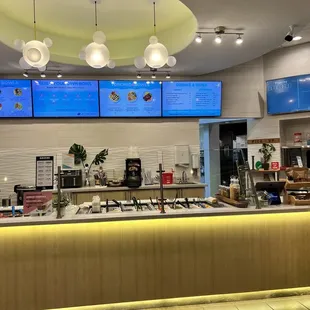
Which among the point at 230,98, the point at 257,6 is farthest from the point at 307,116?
the point at 257,6

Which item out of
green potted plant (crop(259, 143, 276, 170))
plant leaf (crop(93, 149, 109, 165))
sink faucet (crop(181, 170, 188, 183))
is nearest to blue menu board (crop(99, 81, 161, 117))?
plant leaf (crop(93, 149, 109, 165))

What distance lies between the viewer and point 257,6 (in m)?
3.46

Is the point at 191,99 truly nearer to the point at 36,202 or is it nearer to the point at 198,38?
the point at 198,38

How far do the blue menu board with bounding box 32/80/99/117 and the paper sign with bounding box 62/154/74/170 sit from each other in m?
0.77

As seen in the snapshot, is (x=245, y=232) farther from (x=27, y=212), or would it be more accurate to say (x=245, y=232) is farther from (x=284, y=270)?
(x=27, y=212)

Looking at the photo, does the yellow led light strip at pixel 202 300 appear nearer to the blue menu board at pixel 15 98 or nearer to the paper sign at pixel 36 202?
the paper sign at pixel 36 202

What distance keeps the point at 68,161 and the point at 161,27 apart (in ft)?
9.02

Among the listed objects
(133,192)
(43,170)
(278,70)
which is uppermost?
(278,70)

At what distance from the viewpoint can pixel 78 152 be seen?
19.0 ft

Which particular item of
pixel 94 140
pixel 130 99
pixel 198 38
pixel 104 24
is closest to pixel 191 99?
pixel 130 99

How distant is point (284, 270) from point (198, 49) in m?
3.27

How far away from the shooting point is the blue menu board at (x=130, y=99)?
5.90 meters

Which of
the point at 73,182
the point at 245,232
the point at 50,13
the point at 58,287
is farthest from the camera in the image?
the point at 73,182

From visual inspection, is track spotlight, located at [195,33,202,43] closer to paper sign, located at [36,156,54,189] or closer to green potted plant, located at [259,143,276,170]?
paper sign, located at [36,156,54,189]
